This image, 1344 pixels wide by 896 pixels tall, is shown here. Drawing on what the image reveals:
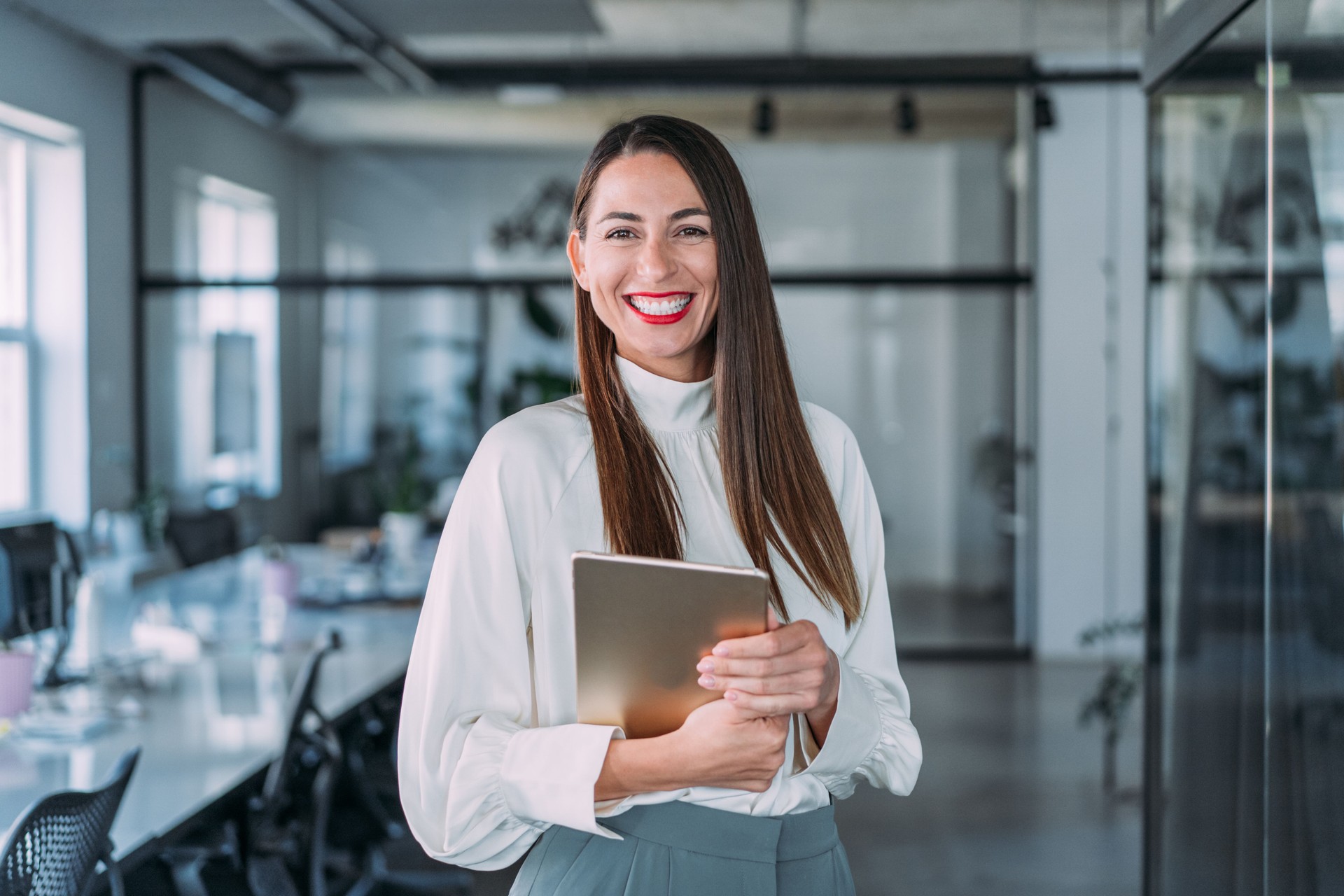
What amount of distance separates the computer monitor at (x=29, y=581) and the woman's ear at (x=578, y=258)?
2003mm

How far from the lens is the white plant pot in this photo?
477cm

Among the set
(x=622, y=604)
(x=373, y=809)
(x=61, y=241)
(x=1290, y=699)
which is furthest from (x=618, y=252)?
(x=61, y=241)

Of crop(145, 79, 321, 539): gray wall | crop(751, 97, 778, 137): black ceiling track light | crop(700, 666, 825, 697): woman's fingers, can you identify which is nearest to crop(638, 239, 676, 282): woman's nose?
crop(700, 666, 825, 697): woman's fingers

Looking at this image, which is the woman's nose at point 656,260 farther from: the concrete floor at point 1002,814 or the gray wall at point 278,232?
the gray wall at point 278,232

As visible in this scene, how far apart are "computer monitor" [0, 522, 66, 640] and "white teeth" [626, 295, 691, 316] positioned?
209cm

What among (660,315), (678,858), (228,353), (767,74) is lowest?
(678,858)

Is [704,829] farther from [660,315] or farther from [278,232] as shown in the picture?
[278,232]

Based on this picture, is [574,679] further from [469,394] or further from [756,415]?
[469,394]

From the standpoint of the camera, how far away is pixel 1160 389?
2.72 meters

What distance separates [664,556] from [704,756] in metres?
0.19

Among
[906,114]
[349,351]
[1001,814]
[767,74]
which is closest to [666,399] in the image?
[1001,814]

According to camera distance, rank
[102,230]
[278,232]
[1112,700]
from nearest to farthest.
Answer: [1112,700] < [102,230] < [278,232]

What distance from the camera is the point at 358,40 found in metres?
5.02

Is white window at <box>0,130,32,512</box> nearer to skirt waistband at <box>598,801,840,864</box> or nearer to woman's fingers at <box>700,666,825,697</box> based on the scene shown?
skirt waistband at <box>598,801,840,864</box>
